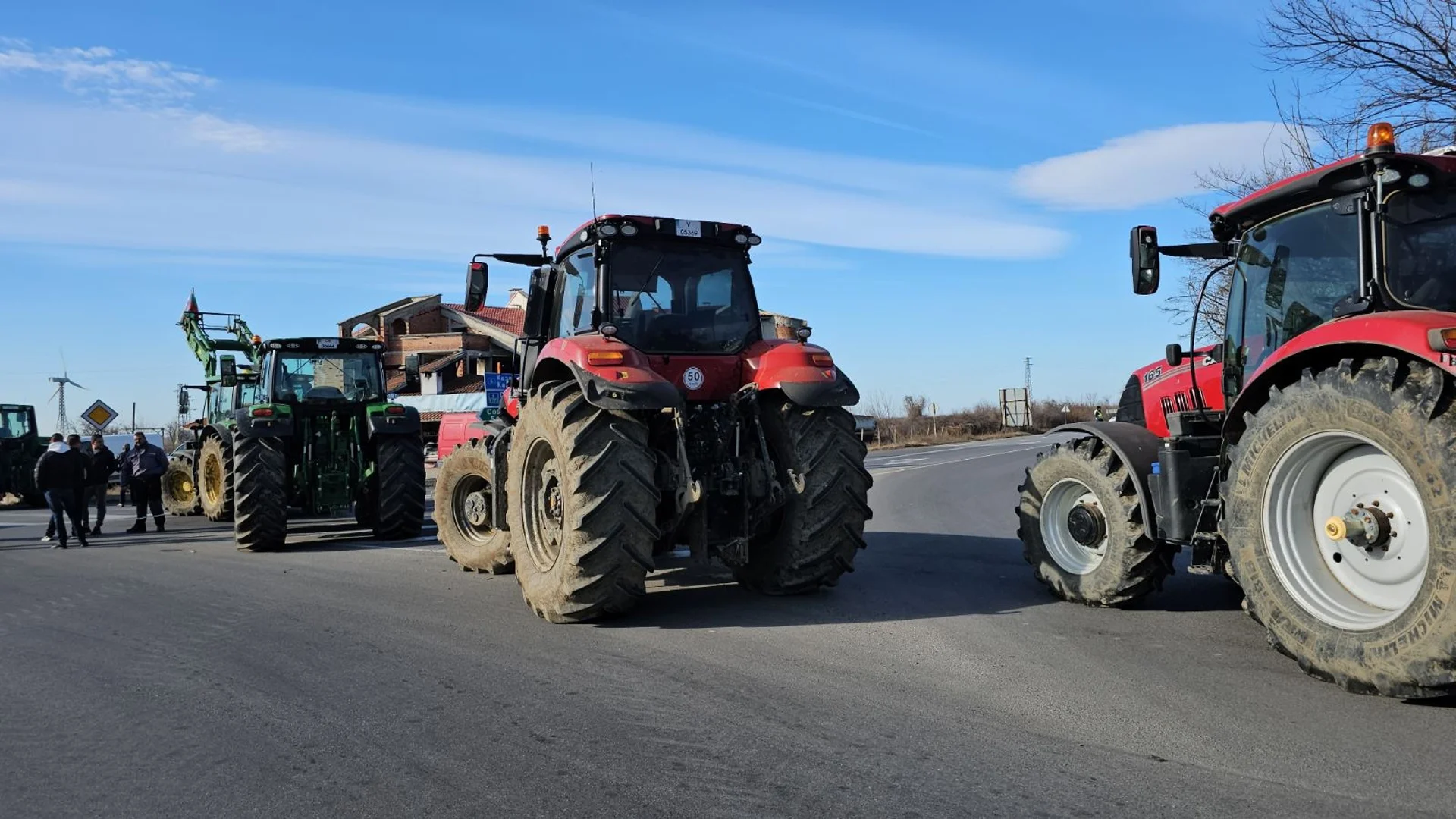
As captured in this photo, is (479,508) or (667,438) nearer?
(667,438)

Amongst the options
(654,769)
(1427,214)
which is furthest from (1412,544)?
(654,769)

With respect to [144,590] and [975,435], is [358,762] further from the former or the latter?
[975,435]

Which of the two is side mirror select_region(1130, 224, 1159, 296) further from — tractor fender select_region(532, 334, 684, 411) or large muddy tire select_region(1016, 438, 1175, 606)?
tractor fender select_region(532, 334, 684, 411)

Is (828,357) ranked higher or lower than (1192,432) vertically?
higher

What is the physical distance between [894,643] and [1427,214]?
11.5 ft

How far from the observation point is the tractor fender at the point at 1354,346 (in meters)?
4.43

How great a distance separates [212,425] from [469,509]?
8496 millimetres

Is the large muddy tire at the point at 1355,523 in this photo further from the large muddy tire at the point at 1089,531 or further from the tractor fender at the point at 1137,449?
the large muddy tire at the point at 1089,531

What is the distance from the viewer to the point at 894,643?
6.13 m

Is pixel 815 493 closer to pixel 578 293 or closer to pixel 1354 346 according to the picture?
pixel 578 293

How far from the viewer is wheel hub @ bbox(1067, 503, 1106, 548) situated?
6961 millimetres

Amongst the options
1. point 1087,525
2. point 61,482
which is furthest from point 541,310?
point 61,482

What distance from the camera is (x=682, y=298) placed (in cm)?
784

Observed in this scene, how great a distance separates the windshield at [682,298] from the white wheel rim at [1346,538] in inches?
156
